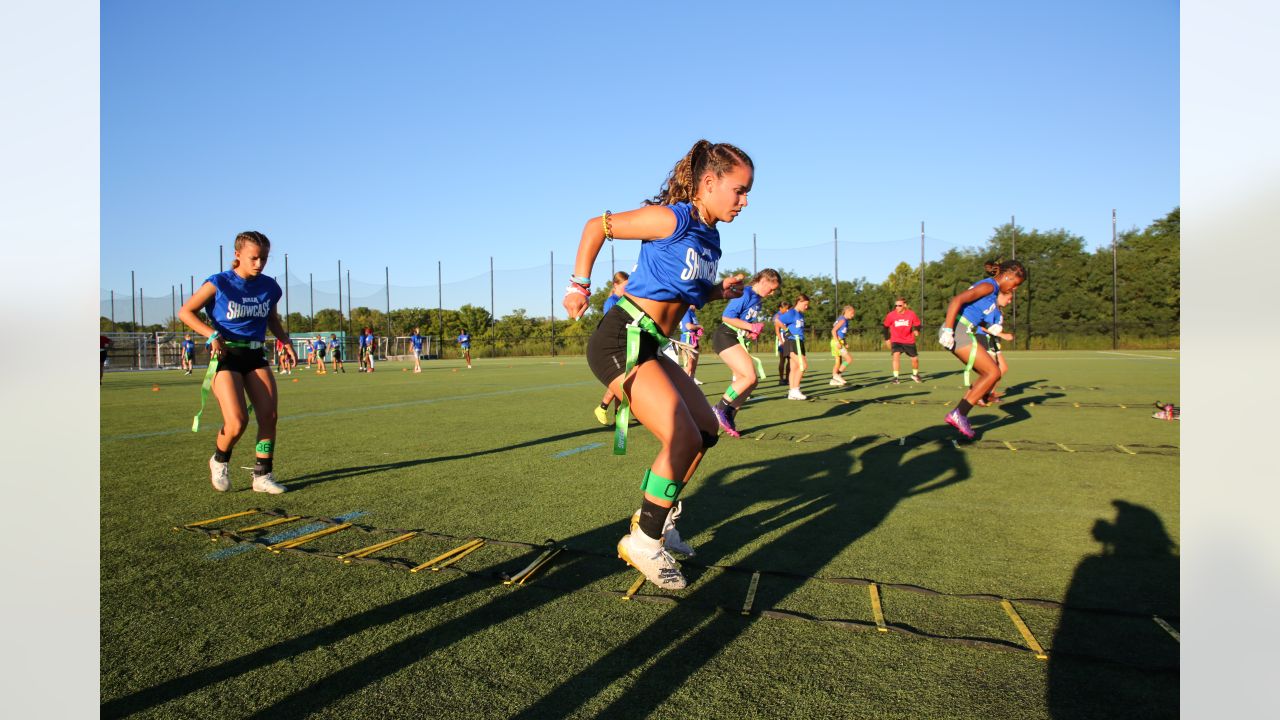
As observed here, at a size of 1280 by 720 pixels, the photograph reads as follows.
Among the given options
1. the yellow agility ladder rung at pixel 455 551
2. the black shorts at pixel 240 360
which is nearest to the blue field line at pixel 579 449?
the black shorts at pixel 240 360

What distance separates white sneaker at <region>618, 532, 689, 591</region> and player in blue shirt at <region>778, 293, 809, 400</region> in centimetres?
1037

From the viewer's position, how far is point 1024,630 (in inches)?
104

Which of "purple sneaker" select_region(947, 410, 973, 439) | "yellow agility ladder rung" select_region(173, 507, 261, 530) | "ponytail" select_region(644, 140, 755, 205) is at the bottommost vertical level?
"yellow agility ladder rung" select_region(173, 507, 261, 530)

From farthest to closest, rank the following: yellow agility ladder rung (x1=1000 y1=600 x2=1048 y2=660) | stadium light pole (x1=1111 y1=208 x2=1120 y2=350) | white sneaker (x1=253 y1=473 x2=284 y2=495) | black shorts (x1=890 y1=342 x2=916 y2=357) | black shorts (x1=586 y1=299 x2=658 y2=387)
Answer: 1. stadium light pole (x1=1111 y1=208 x2=1120 y2=350)
2. black shorts (x1=890 y1=342 x2=916 y2=357)
3. white sneaker (x1=253 y1=473 x2=284 y2=495)
4. black shorts (x1=586 y1=299 x2=658 y2=387)
5. yellow agility ladder rung (x1=1000 y1=600 x2=1048 y2=660)

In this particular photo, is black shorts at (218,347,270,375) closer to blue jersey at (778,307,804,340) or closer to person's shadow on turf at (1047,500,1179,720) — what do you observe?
person's shadow on turf at (1047,500,1179,720)

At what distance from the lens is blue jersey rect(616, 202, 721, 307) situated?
11.2 ft

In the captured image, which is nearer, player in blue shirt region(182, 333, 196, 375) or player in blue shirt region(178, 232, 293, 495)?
player in blue shirt region(178, 232, 293, 495)

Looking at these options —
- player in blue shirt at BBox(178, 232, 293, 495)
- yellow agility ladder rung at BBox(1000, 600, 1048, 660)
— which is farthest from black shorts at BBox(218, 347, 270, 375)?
yellow agility ladder rung at BBox(1000, 600, 1048, 660)

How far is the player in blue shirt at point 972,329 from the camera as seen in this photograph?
7.69 metres

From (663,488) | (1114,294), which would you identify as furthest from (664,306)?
(1114,294)

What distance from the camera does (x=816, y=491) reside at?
17.0 feet
